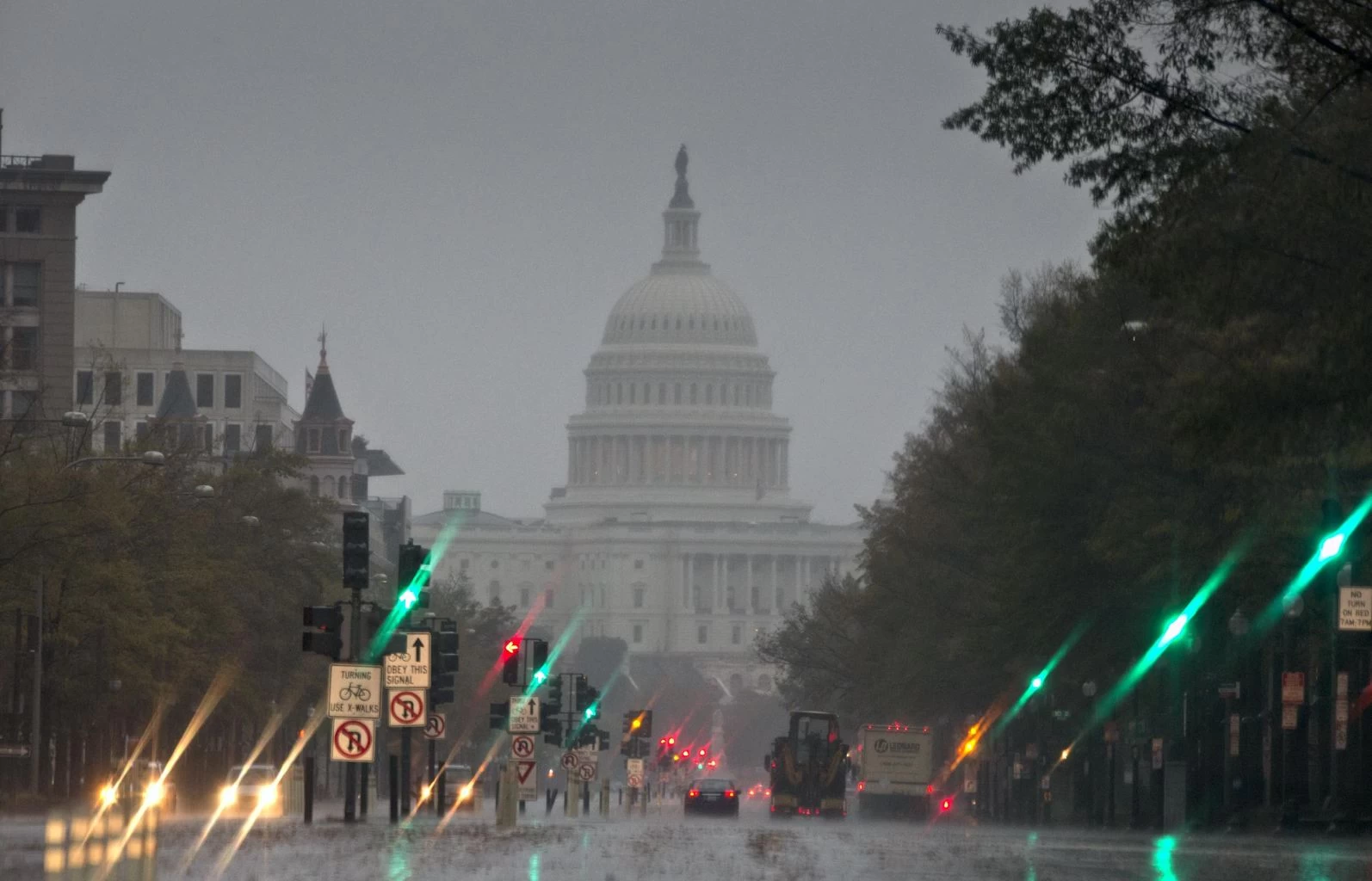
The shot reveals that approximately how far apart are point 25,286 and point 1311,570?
86.0 metres

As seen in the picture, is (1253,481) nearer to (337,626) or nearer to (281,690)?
(337,626)

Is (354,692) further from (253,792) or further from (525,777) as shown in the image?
(253,792)

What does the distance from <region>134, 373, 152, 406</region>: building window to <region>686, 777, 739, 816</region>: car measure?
87.9m

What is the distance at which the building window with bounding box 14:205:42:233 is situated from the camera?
128125mm

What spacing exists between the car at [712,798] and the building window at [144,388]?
87901mm

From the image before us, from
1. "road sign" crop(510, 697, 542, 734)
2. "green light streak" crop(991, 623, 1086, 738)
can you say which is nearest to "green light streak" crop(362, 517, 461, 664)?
"road sign" crop(510, 697, 542, 734)

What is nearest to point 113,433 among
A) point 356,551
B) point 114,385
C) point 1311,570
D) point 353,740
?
point 114,385

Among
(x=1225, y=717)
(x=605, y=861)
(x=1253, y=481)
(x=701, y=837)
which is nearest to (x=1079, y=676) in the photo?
(x=1225, y=717)

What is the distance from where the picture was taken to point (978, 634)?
75.5m

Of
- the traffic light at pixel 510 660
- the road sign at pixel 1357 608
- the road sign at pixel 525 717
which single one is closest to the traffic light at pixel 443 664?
the traffic light at pixel 510 660

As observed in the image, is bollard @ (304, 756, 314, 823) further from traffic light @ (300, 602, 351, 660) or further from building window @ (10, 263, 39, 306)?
A: building window @ (10, 263, 39, 306)

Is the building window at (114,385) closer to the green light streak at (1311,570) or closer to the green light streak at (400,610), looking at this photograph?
the green light streak at (400,610)

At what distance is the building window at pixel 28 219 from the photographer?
128125 millimetres

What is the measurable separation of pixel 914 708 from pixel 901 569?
10.8 metres
